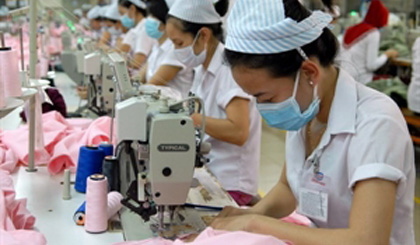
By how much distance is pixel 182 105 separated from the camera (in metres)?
1.73

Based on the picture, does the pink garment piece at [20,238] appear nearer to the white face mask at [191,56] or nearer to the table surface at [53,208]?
the table surface at [53,208]

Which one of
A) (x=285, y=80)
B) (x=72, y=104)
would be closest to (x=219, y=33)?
(x=285, y=80)

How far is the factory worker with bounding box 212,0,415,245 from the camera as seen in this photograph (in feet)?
4.58

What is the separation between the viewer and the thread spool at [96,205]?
172 cm

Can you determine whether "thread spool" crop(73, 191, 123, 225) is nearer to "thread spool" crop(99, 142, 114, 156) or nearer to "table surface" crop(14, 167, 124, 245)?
"table surface" crop(14, 167, 124, 245)

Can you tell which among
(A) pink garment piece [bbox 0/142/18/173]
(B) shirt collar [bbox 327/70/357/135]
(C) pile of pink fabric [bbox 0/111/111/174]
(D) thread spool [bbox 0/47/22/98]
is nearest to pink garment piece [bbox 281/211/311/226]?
(B) shirt collar [bbox 327/70/357/135]

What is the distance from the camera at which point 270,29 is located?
1.46m

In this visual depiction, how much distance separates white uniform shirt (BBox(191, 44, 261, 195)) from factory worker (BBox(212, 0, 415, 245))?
935 millimetres

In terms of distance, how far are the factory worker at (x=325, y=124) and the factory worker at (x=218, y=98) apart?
2.83 ft

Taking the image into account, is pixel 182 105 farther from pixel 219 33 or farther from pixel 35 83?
pixel 219 33

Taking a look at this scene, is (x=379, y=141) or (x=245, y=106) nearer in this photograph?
(x=379, y=141)

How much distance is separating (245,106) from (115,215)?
3.01 feet

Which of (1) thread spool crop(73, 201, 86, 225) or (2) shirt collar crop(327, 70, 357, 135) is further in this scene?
(1) thread spool crop(73, 201, 86, 225)

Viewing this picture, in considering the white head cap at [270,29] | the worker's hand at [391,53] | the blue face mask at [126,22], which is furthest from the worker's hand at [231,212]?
the worker's hand at [391,53]
